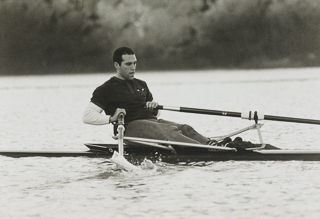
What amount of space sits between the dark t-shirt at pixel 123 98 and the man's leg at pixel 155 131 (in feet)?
0.33

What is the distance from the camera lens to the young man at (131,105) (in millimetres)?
5234

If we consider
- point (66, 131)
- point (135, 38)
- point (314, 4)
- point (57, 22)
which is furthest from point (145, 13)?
point (66, 131)

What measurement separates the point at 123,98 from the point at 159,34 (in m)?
26.4

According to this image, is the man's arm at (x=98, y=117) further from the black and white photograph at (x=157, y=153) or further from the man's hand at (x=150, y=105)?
the man's hand at (x=150, y=105)

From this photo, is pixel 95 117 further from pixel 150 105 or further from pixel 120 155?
pixel 150 105

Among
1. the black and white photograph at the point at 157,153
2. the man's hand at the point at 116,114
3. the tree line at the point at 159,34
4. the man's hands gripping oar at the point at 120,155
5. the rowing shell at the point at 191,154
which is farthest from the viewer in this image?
the tree line at the point at 159,34

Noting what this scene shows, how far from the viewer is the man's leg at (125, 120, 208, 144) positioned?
5.24 m

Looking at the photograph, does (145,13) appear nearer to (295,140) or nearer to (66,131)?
(66,131)

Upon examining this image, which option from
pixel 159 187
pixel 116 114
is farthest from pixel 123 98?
pixel 159 187

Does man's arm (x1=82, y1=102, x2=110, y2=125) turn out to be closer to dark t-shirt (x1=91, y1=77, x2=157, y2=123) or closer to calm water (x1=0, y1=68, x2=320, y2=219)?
dark t-shirt (x1=91, y1=77, x2=157, y2=123)

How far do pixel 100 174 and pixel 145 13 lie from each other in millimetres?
26736

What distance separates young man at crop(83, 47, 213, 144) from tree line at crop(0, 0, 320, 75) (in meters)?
23.8

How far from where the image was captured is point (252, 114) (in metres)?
5.55

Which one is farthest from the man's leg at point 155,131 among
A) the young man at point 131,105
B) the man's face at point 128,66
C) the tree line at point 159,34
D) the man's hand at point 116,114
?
the tree line at point 159,34
